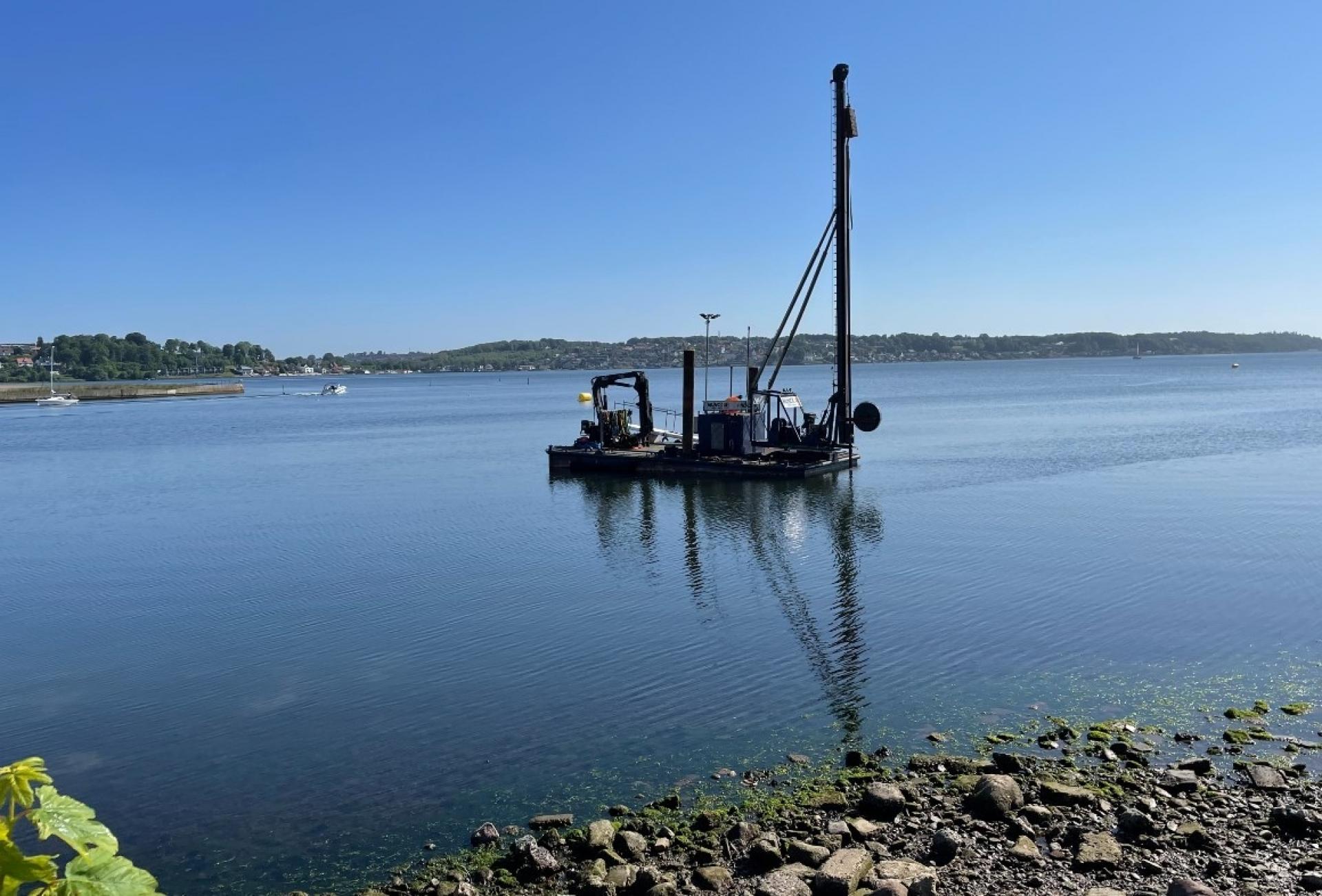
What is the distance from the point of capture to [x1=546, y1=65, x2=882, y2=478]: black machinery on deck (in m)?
40.5

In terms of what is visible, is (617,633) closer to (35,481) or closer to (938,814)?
(938,814)

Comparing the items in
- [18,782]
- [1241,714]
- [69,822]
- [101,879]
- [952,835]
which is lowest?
[1241,714]

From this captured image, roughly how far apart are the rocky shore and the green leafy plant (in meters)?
A: 6.39

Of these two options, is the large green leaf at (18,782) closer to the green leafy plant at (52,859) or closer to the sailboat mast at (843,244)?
the green leafy plant at (52,859)

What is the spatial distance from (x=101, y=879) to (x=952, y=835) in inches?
320

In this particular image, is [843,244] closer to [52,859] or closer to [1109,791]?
[1109,791]

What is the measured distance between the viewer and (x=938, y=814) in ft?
34.1

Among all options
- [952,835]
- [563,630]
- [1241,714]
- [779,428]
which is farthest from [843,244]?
[952,835]

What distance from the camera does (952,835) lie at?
970 centimetres

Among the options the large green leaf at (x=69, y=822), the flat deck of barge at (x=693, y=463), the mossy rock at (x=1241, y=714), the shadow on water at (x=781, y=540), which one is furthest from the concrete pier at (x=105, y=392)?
the large green leaf at (x=69, y=822)

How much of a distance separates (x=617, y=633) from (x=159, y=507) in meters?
26.2

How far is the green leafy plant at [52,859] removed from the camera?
3.22 m

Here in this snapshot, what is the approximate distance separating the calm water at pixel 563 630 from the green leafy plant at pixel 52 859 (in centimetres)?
719

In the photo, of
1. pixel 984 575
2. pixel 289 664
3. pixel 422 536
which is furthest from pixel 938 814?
pixel 422 536
